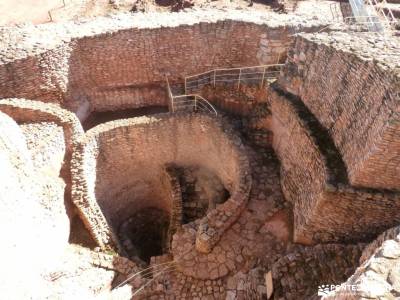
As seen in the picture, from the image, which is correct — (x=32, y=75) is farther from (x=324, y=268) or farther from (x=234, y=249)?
(x=324, y=268)

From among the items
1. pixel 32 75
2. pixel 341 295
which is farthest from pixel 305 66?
pixel 32 75

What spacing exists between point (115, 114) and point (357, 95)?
779cm

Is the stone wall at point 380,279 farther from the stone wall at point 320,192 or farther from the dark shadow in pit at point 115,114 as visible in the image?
the dark shadow in pit at point 115,114

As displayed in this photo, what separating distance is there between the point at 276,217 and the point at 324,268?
1905 mm

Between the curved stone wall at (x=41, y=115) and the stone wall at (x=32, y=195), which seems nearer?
the stone wall at (x=32, y=195)

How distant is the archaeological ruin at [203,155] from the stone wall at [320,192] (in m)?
0.03

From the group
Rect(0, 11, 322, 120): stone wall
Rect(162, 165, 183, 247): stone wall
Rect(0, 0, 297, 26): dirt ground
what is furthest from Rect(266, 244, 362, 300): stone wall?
Rect(0, 0, 297, 26): dirt ground

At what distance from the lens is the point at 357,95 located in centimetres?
710

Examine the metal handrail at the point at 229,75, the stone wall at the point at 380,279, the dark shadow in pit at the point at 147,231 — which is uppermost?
the stone wall at the point at 380,279

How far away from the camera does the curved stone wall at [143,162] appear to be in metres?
9.71

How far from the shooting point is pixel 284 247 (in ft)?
27.3

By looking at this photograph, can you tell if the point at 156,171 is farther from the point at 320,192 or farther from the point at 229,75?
the point at 320,192

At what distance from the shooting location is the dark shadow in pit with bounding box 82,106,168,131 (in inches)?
482

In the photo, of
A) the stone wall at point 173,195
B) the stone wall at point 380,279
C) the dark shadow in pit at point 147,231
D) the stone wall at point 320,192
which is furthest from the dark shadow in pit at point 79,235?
the stone wall at point 380,279
